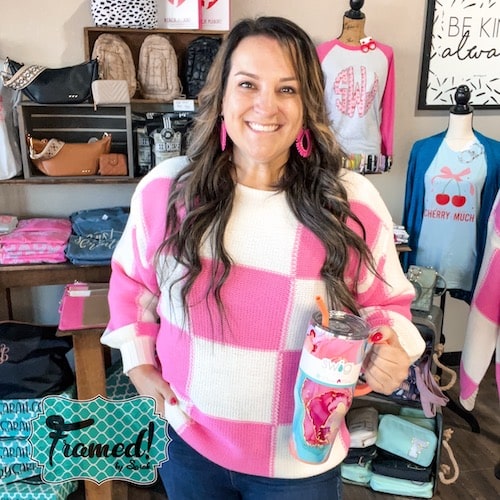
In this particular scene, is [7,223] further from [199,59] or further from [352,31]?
[352,31]

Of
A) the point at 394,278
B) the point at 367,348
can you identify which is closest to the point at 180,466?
the point at 367,348

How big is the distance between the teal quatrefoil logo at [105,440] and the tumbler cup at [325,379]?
290mm

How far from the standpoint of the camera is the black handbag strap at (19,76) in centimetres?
194

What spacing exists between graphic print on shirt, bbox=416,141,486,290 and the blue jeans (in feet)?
5.00

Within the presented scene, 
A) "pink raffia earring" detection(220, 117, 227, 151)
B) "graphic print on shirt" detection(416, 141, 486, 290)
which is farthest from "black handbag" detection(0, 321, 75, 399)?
"graphic print on shirt" detection(416, 141, 486, 290)

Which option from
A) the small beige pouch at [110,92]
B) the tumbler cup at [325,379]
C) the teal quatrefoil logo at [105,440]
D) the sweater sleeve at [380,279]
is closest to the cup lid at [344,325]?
the tumbler cup at [325,379]

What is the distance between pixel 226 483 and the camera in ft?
3.37

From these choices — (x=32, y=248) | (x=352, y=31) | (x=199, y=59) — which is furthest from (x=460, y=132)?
(x=32, y=248)

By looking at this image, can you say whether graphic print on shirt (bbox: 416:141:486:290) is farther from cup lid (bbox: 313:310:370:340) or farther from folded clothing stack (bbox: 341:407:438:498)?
cup lid (bbox: 313:310:370:340)

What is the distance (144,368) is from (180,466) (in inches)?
7.6

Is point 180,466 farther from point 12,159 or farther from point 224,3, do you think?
point 224,3

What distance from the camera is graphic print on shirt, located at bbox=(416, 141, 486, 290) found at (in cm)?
231

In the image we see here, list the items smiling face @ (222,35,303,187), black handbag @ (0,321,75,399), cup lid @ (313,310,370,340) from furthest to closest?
black handbag @ (0,321,75,399) → smiling face @ (222,35,303,187) → cup lid @ (313,310,370,340)

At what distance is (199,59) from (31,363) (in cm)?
122
